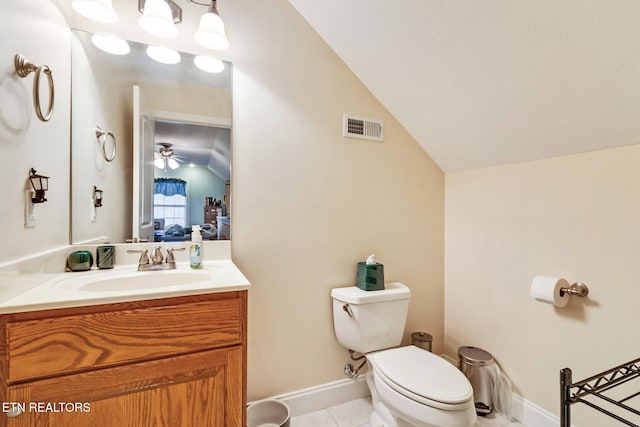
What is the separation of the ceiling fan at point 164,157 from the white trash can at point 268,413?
1270mm

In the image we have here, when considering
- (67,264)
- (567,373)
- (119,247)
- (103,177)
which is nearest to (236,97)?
(103,177)

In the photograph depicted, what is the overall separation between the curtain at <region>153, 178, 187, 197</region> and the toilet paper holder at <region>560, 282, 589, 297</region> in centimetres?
188

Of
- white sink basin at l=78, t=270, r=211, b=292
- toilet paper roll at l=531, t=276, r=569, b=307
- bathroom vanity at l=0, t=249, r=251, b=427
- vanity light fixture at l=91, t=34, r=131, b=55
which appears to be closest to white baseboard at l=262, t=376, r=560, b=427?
toilet paper roll at l=531, t=276, r=569, b=307

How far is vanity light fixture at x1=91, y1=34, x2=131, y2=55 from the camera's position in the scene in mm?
1344

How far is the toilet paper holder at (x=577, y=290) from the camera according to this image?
134cm

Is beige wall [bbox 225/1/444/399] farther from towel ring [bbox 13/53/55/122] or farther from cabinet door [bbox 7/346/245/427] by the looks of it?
towel ring [bbox 13/53/55/122]

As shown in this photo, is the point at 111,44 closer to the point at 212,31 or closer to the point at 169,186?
the point at 212,31

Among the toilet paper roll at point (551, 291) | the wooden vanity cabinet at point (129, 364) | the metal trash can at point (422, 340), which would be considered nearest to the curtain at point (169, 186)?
the wooden vanity cabinet at point (129, 364)

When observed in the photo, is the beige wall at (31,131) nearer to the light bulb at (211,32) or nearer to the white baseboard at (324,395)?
the light bulb at (211,32)

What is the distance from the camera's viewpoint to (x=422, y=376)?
132 cm

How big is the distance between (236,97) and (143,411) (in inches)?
54.4

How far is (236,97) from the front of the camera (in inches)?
61.3

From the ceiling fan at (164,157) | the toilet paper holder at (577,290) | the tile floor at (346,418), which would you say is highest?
the ceiling fan at (164,157)

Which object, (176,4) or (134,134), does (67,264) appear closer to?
(134,134)
